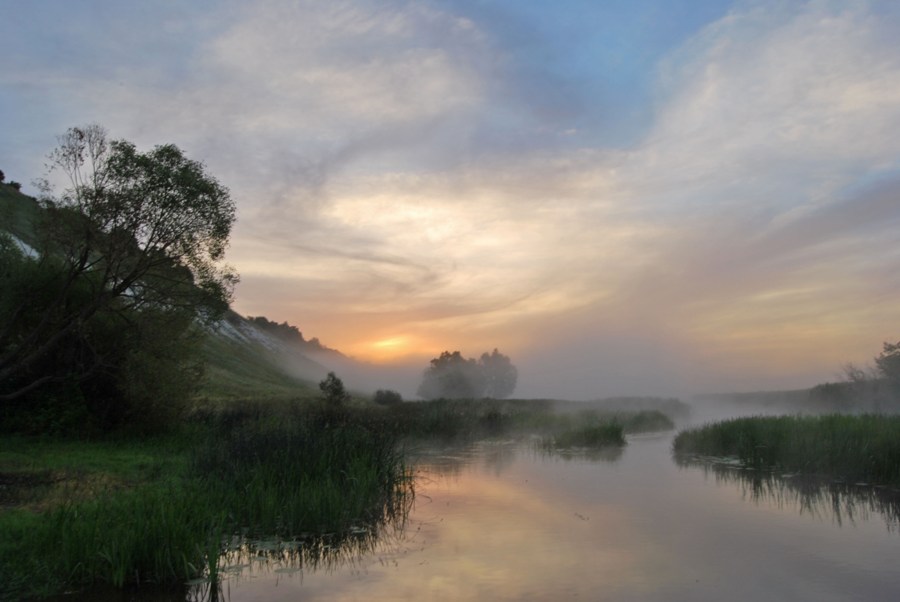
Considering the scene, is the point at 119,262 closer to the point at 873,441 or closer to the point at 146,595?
the point at 146,595

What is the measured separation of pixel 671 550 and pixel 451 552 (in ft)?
13.7

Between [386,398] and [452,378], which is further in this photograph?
[452,378]

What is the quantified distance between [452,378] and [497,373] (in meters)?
17.2

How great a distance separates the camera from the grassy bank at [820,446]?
63.2 feet

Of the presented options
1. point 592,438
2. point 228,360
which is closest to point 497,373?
point 228,360

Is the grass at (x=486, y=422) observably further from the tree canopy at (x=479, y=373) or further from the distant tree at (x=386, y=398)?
the tree canopy at (x=479, y=373)

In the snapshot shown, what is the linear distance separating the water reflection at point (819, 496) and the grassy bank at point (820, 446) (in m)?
0.63

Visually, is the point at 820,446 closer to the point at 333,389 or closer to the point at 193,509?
the point at 193,509

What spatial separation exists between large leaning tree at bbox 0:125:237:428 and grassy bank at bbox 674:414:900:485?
69.1 ft

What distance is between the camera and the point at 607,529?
45.6 ft

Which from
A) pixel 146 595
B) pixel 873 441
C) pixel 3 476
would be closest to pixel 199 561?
pixel 146 595

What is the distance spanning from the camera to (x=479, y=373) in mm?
145250

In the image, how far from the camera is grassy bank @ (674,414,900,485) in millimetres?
19266

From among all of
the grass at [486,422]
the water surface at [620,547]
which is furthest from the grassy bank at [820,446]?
the grass at [486,422]
